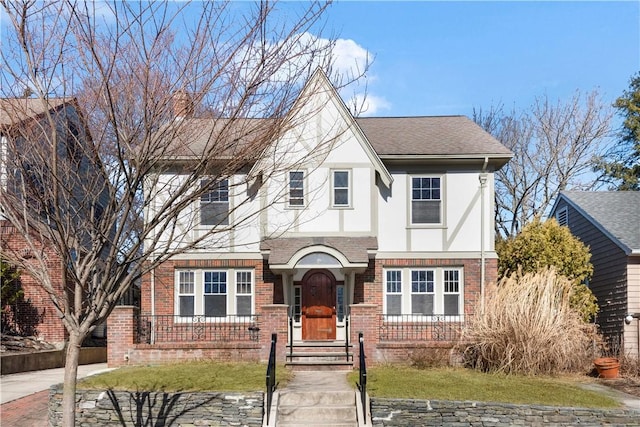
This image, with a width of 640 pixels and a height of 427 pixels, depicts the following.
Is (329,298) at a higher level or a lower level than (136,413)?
higher

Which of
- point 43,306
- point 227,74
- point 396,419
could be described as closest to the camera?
point 227,74

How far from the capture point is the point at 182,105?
858cm

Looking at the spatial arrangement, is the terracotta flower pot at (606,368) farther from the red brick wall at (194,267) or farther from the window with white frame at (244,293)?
the window with white frame at (244,293)

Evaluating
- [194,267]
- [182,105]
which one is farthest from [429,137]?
[182,105]

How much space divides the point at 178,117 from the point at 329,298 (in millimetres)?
12651

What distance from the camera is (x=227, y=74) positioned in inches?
328

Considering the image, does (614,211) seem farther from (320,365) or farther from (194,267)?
(194,267)

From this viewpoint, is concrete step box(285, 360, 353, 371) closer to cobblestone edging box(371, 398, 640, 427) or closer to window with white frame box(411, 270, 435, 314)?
cobblestone edging box(371, 398, 640, 427)

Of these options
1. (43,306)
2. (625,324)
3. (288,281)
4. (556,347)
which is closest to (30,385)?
(43,306)

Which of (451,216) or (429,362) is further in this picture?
(451,216)

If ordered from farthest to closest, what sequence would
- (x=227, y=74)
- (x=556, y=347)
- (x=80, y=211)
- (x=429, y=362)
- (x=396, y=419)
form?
(x=429, y=362) < (x=556, y=347) < (x=396, y=419) < (x=80, y=211) < (x=227, y=74)

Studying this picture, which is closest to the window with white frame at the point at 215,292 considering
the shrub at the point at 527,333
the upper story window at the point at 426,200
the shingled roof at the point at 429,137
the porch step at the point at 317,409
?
the upper story window at the point at 426,200

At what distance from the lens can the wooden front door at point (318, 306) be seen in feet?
66.5

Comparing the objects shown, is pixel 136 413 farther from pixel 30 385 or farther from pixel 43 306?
pixel 43 306
